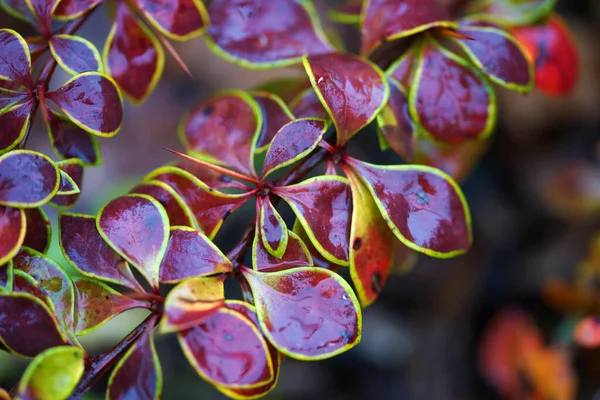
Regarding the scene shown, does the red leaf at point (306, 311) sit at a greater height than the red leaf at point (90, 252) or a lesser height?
lesser

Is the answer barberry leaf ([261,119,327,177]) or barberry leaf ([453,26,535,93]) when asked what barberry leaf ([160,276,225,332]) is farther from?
barberry leaf ([453,26,535,93])

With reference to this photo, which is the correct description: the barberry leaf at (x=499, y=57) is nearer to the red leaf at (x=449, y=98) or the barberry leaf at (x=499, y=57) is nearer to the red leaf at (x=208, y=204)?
the red leaf at (x=449, y=98)

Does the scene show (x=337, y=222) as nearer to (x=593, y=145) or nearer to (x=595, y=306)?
(x=595, y=306)

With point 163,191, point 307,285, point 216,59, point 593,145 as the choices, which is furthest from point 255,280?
point 216,59

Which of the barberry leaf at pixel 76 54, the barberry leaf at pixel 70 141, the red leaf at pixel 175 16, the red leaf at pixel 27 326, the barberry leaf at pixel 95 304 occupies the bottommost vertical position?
the barberry leaf at pixel 95 304

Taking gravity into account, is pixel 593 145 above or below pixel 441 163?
below

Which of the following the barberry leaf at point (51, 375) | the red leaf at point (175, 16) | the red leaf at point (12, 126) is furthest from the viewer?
the red leaf at point (175, 16)

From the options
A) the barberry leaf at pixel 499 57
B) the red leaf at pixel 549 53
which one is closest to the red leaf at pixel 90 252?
the barberry leaf at pixel 499 57
